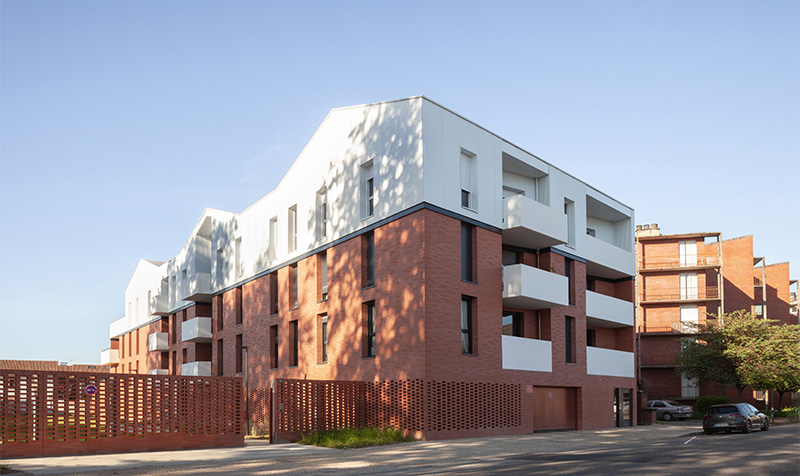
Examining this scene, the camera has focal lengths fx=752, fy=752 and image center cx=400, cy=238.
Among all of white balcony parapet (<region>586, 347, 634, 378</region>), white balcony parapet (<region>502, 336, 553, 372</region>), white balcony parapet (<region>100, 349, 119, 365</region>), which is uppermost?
white balcony parapet (<region>502, 336, 553, 372</region>)

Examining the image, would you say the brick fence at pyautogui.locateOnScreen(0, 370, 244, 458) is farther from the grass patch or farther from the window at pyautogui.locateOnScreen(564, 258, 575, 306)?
the window at pyautogui.locateOnScreen(564, 258, 575, 306)

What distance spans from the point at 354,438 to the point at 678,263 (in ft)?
155

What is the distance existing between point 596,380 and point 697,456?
1834 centimetres

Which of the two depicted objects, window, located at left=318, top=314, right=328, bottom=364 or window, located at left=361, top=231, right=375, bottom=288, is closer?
window, located at left=361, top=231, right=375, bottom=288

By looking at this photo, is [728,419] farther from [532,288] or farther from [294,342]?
[294,342]

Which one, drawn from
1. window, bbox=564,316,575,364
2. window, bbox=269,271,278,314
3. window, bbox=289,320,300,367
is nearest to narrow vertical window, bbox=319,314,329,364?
window, bbox=289,320,300,367

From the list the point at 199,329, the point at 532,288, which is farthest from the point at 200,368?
the point at 532,288

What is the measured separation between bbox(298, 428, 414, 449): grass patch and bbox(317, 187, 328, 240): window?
9938 mm

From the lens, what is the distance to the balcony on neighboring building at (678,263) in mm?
63688

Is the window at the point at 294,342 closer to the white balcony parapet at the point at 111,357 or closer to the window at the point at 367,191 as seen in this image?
the window at the point at 367,191

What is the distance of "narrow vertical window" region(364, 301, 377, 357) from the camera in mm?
30281

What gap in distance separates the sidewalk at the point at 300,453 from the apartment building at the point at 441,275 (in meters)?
2.72

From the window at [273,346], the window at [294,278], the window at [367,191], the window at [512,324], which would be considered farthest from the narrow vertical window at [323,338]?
the window at [512,324]

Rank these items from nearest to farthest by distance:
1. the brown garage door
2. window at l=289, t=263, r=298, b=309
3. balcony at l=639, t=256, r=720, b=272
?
the brown garage door → window at l=289, t=263, r=298, b=309 → balcony at l=639, t=256, r=720, b=272
